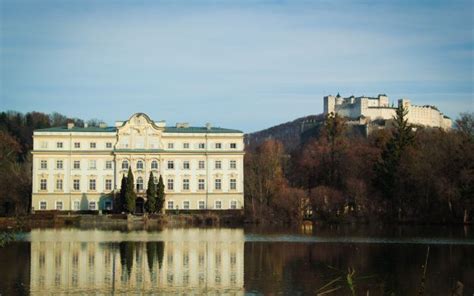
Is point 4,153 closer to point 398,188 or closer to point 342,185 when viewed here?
point 342,185

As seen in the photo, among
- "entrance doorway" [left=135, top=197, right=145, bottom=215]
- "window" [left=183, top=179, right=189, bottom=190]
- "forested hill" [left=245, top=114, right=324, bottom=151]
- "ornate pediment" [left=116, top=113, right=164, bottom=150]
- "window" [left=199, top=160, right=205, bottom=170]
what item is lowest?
"entrance doorway" [left=135, top=197, right=145, bottom=215]

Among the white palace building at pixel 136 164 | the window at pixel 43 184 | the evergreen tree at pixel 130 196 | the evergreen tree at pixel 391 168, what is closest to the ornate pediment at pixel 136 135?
the white palace building at pixel 136 164

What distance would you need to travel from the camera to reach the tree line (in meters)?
58.9

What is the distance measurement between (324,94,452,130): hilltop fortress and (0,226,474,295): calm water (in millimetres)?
108005

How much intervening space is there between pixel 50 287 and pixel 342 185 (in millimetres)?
48920

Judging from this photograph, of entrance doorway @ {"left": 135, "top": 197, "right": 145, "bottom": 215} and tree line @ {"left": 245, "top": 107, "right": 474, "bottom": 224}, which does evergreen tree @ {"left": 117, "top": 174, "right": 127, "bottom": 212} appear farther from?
tree line @ {"left": 245, "top": 107, "right": 474, "bottom": 224}

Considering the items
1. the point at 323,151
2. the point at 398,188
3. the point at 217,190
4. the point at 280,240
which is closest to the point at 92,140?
the point at 217,190

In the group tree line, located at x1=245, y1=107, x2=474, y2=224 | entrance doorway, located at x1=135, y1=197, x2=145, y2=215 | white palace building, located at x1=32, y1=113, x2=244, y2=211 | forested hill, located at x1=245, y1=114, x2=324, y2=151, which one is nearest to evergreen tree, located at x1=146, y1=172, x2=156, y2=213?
entrance doorway, located at x1=135, y1=197, x2=145, y2=215

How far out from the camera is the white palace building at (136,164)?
7581 centimetres

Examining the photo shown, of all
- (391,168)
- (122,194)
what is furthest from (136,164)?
(391,168)

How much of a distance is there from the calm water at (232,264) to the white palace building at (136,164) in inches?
1142

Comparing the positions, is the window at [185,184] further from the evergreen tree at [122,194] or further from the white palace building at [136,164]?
the evergreen tree at [122,194]

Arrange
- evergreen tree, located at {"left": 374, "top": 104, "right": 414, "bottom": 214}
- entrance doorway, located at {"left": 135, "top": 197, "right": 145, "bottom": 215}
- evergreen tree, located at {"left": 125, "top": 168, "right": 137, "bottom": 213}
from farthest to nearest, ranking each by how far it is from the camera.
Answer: entrance doorway, located at {"left": 135, "top": 197, "right": 145, "bottom": 215} < evergreen tree, located at {"left": 125, "top": 168, "right": 137, "bottom": 213} < evergreen tree, located at {"left": 374, "top": 104, "right": 414, "bottom": 214}

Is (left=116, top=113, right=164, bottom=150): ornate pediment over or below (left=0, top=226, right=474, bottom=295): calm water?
over
